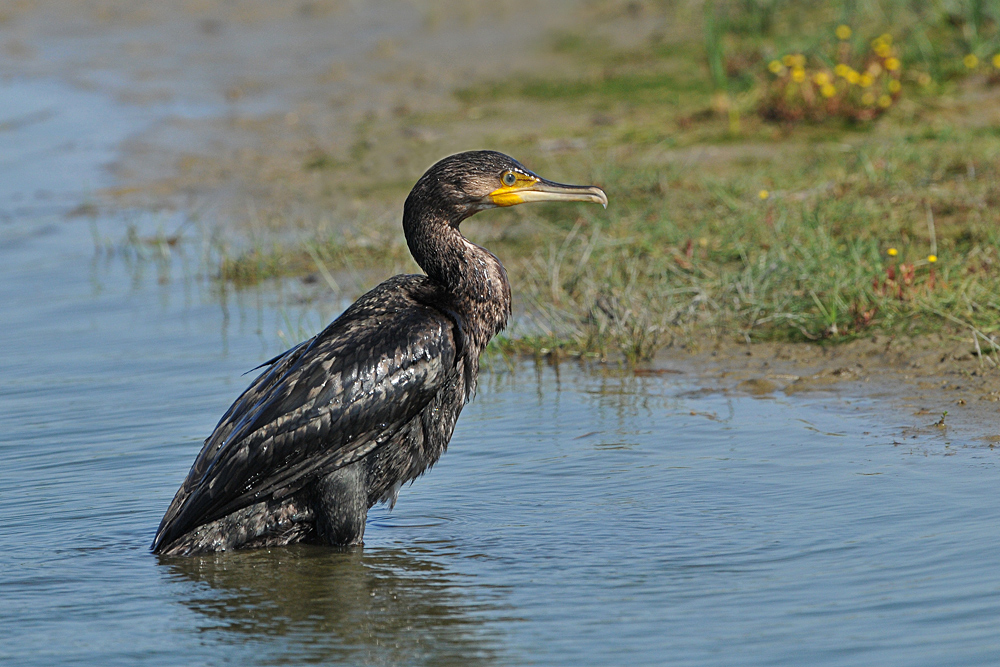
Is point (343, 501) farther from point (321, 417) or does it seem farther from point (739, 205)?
point (739, 205)

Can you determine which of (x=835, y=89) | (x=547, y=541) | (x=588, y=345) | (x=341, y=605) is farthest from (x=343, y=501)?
(x=835, y=89)

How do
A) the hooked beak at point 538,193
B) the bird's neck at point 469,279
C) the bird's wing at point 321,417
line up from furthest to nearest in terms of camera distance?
1. the hooked beak at point 538,193
2. the bird's neck at point 469,279
3. the bird's wing at point 321,417

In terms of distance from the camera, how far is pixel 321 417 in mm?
5062

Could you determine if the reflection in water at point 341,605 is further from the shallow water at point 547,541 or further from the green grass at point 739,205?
the green grass at point 739,205

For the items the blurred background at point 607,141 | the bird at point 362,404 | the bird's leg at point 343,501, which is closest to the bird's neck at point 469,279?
the bird at point 362,404

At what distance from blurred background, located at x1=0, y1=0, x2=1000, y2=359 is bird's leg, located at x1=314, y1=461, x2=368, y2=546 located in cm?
247

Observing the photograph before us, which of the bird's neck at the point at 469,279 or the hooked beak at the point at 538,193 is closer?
the bird's neck at the point at 469,279

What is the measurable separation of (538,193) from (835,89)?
20.2 feet

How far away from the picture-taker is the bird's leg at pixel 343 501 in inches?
205

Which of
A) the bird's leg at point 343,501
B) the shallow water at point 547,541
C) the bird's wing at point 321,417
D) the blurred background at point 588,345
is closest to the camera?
the shallow water at point 547,541

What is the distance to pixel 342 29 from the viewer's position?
1736cm

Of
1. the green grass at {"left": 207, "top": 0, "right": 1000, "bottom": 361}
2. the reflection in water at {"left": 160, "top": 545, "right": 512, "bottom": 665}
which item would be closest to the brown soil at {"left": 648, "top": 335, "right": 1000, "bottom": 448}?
the green grass at {"left": 207, "top": 0, "right": 1000, "bottom": 361}

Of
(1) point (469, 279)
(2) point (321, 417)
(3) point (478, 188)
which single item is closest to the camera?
(2) point (321, 417)

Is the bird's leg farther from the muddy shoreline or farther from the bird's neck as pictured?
the muddy shoreline
